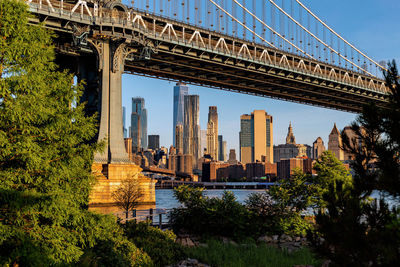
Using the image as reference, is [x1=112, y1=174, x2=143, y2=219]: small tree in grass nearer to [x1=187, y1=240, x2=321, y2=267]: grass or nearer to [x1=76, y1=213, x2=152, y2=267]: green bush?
[x1=187, y1=240, x2=321, y2=267]: grass

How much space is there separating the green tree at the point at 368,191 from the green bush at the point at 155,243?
860 cm

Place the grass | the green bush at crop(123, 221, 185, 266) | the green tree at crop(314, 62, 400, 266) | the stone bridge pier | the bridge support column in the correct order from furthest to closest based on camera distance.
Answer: the bridge support column → the stone bridge pier → the green bush at crop(123, 221, 185, 266) → the grass → the green tree at crop(314, 62, 400, 266)

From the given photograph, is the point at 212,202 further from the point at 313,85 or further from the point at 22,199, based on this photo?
the point at 313,85

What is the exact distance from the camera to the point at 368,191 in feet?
22.5

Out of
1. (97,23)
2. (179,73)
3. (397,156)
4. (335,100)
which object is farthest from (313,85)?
(397,156)

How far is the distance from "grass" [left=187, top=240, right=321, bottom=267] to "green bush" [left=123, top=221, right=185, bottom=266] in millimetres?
652

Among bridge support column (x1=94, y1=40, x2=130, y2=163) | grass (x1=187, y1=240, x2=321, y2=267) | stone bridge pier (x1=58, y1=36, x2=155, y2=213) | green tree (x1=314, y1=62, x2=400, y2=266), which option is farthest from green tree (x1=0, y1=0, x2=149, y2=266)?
bridge support column (x1=94, y1=40, x2=130, y2=163)

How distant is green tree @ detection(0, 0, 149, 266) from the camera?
35.6ft

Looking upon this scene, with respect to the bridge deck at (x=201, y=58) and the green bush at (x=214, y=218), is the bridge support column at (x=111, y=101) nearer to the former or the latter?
the bridge deck at (x=201, y=58)

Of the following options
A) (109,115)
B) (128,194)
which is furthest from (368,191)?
(109,115)

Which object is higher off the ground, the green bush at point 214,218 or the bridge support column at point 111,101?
the bridge support column at point 111,101

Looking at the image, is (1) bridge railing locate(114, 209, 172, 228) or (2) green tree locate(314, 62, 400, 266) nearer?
(2) green tree locate(314, 62, 400, 266)

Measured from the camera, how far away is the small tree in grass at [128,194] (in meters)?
38.1

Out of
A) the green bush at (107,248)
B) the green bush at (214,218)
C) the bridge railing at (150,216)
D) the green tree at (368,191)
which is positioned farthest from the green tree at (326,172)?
the green tree at (368,191)
